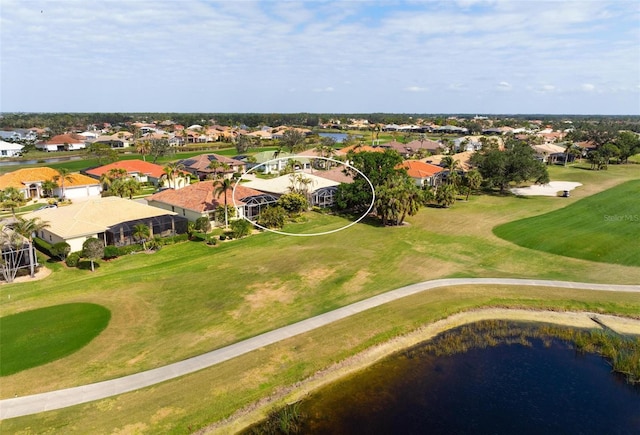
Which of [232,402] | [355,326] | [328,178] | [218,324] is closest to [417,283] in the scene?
Result: [355,326]

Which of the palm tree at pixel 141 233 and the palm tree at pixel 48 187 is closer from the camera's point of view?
the palm tree at pixel 141 233

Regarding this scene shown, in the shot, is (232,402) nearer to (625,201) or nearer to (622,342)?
(622,342)

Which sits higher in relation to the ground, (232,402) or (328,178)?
(328,178)

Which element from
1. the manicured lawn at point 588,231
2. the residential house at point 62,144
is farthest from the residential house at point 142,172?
the residential house at point 62,144

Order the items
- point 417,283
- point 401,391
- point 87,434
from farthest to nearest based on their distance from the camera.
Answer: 1. point 417,283
2. point 401,391
3. point 87,434

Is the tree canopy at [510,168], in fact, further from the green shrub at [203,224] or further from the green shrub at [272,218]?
the green shrub at [203,224]

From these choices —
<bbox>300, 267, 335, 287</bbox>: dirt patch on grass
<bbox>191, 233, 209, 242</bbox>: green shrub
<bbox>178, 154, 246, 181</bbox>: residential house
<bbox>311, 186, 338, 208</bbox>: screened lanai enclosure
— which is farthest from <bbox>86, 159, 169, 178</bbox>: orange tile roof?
<bbox>300, 267, 335, 287</bbox>: dirt patch on grass

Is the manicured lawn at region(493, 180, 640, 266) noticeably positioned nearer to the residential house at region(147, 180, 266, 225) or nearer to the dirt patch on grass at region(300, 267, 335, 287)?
the dirt patch on grass at region(300, 267, 335, 287)
